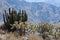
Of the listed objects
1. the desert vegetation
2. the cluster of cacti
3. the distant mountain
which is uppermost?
the cluster of cacti

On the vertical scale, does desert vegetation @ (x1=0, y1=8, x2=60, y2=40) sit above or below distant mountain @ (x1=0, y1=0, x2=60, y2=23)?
above

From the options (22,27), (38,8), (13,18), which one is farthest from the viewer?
(38,8)

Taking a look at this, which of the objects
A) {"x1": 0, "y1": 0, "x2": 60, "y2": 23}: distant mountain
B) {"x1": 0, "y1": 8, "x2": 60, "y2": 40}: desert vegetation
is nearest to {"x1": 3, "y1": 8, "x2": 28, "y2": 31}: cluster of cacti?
{"x1": 0, "y1": 8, "x2": 60, "y2": 40}: desert vegetation

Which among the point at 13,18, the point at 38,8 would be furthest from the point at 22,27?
the point at 38,8

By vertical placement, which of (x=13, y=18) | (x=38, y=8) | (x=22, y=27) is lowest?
(x=38, y=8)

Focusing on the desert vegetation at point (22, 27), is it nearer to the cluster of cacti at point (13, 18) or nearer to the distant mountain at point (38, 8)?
the cluster of cacti at point (13, 18)

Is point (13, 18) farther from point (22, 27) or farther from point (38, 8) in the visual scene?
point (38, 8)

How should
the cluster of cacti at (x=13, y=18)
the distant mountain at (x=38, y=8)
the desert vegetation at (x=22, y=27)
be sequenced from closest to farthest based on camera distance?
the desert vegetation at (x=22, y=27) < the cluster of cacti at (x=13, y=18) < the distant mountain at (x=38, y=8)

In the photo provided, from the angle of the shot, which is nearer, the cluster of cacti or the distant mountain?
the cluster of cacti

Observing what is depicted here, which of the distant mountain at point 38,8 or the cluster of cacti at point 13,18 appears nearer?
the cluster of cacti at point 13,18

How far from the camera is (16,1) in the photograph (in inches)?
6845

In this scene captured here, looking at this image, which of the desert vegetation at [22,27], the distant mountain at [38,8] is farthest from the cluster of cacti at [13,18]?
the distant mountain at [38,8]

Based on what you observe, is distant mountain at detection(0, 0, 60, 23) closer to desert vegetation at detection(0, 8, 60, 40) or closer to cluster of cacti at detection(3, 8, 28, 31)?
desert vegetation at detection(0, 8, 60, 40)

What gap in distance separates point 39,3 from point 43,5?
3.92 meters
